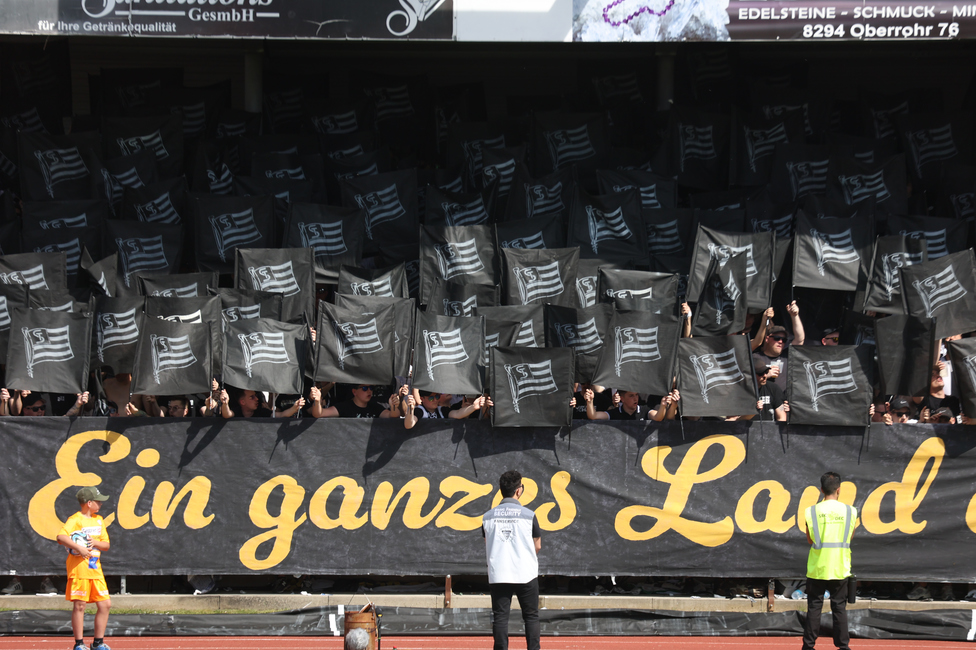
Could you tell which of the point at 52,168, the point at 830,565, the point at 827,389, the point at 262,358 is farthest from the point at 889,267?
the point at 52,168

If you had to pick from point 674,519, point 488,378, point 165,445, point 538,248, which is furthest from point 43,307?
point 674,519

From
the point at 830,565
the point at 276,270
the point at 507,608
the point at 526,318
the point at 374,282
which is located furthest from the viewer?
the point at 374,282

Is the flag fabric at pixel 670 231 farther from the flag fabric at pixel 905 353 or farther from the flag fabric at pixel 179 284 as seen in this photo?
the flag fabric at pixel 179 284

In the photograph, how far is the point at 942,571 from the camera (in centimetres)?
1048

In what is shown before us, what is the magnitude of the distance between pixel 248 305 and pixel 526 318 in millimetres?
3075

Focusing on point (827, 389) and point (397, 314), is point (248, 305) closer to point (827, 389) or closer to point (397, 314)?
point (397, 314)

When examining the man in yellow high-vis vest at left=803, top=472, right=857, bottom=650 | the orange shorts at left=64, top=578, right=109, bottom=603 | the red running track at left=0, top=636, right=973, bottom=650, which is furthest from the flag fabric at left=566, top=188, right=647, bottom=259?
the orange shorts at left=64, top=578, right=109, bottom=603

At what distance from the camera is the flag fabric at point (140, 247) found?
12.8 m

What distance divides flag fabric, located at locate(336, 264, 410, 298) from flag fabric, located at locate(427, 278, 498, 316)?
1.69 ft

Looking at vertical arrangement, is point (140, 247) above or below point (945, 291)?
above

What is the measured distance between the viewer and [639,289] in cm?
1186

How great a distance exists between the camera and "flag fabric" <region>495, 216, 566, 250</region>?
13133mm

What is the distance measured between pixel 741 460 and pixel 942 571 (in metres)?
2.28

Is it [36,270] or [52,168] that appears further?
[52,168]
